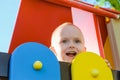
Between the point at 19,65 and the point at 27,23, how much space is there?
2.44 ft

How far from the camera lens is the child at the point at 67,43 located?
1360 mm

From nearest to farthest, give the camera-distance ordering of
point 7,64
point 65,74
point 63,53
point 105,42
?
point 7,64 → point 65,74 → point 63,53 → point 105,42

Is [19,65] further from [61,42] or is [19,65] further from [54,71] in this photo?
[61,42]

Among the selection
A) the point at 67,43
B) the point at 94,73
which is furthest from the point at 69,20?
the point at 94,73

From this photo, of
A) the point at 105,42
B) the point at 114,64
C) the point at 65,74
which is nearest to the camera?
the point at 65,74

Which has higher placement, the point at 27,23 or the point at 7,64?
the point at 27,23

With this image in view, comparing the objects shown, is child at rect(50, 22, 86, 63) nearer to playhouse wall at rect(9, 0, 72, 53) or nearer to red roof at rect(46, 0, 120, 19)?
playhouse wall at rect(9, 0, 72, 53)

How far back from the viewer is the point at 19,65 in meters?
0.88

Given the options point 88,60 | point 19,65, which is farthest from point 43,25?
point 19,65

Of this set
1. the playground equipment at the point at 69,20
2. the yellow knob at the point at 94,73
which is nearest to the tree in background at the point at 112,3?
the playground equipment at the point at 69,20

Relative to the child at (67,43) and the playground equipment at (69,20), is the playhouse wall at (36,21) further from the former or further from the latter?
the child at (67,43)

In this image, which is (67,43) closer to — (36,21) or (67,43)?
(67,43)

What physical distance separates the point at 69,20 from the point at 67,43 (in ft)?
1.49

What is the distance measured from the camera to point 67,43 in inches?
54.7
